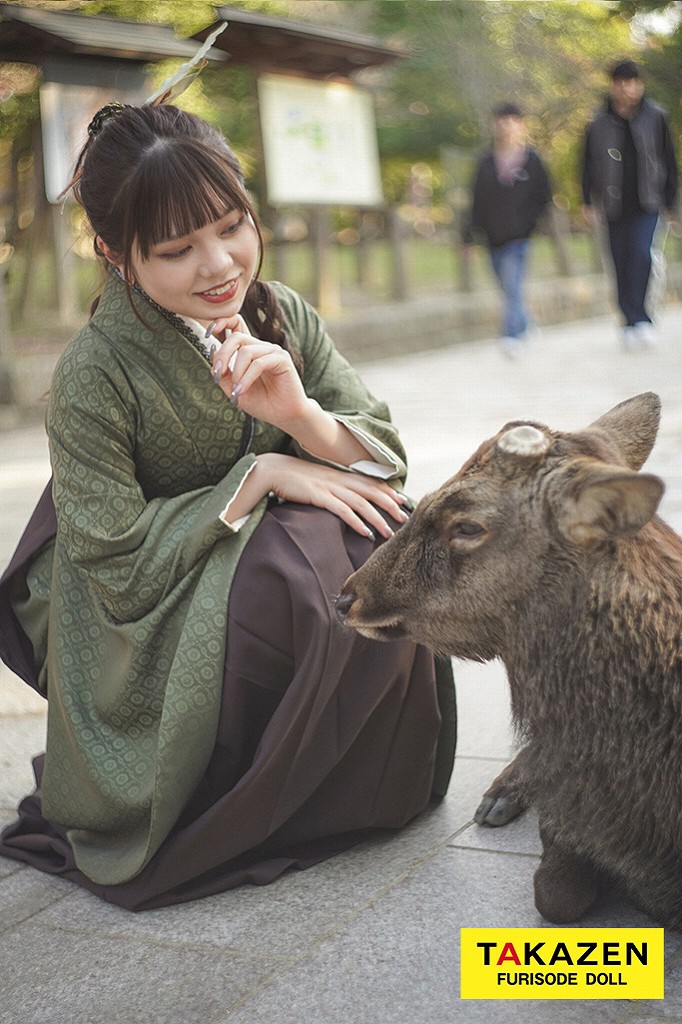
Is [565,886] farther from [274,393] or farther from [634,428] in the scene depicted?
[274,393]

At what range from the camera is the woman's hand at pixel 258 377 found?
2.72 metres

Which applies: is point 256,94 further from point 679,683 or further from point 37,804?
point 679,683

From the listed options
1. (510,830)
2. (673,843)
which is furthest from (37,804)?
(673,843)

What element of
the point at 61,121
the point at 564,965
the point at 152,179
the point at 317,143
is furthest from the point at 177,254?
the point at 317,143

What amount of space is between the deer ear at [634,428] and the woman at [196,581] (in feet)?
2.17

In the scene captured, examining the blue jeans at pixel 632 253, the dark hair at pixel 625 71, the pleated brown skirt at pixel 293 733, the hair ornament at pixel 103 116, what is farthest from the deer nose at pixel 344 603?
the blue jeans at pixel 632 253

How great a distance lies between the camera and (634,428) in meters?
2.59

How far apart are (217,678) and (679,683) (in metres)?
1.03

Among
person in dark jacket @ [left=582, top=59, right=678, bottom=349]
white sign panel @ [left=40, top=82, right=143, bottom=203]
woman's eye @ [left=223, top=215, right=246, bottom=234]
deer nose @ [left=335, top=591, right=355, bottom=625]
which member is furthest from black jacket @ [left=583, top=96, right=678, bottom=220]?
deer nose @ [left=335, top=591, right=355, bottom=625]

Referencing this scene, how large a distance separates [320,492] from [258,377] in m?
0.33

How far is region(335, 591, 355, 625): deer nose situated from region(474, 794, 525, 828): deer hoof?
810 mm

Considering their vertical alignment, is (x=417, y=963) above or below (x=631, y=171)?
above

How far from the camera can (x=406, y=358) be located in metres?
14.0

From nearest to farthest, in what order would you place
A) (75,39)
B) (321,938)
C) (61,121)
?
(321,938), (75,39), (61,121)
